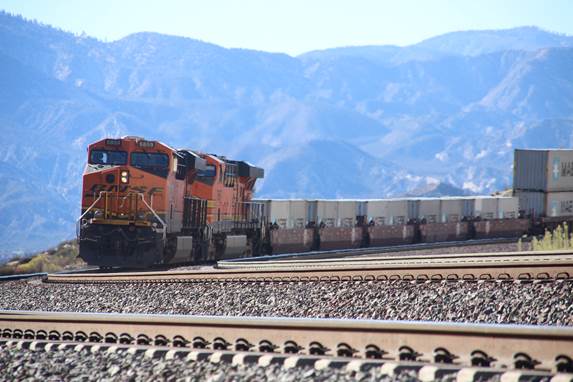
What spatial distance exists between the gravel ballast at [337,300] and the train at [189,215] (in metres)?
6.30

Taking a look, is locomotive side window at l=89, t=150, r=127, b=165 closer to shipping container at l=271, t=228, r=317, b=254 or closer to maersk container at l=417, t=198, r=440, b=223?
shipping container at l=271, t=228, r=317, b=254

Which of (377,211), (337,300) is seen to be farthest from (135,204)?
(377,211)

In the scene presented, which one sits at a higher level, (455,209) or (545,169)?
(545,169)

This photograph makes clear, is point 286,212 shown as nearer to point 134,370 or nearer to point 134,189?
point 134,189

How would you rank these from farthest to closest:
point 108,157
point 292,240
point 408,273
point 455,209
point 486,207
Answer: point 486,207 < point 455,209 < point 292,240 < point 108,157 < point 408,273

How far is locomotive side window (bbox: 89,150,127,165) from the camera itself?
75.8ft

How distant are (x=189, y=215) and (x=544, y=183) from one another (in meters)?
22.6

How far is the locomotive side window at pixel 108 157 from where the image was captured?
23094 mm

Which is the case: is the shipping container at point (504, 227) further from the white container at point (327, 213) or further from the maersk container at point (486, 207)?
the white container at point (327, 213)

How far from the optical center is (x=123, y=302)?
14.1 meters

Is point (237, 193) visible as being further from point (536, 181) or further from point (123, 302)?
point (536, 181)

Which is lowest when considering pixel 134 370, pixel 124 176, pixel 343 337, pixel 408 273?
pixel 134 370

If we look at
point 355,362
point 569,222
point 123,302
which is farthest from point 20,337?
point 569,222

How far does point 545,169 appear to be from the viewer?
1681 inches
